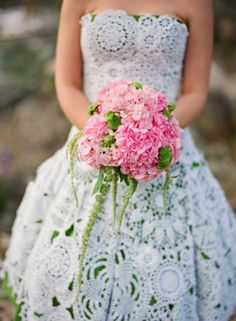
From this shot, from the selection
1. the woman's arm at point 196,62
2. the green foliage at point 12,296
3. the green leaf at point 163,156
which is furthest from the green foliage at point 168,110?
the green foliage at point 12,296

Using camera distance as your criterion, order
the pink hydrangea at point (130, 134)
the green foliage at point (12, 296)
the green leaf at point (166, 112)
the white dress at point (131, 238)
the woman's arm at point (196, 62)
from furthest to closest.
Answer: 1. the green foliage at point (12, 296)
2. the woman's arm at point (196, 62)
3. the white dress at point (131, 238)
4. the green leaf at point (166, 112)
5. the pink hydrangea at point (130, 134)

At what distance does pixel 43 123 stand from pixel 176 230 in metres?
3.83

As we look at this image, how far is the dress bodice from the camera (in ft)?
8.21

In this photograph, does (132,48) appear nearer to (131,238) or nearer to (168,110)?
(168,110)

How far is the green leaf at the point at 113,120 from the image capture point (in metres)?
2.03

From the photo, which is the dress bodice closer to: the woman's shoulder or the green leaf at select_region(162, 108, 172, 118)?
the woman's shoulder

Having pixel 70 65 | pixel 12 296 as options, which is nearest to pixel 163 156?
pixel 70 65

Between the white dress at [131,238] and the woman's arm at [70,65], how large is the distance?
0.04 m

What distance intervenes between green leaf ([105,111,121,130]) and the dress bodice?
59 cm

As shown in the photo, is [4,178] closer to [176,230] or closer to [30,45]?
[176,230]

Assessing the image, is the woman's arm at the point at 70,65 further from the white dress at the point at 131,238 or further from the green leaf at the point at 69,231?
the green leaf at the point at 69,231

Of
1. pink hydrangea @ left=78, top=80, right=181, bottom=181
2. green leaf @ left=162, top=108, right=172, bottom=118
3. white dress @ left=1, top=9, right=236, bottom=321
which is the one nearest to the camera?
pink hydrangea @ left=78, top=80, right=181, bottom=181

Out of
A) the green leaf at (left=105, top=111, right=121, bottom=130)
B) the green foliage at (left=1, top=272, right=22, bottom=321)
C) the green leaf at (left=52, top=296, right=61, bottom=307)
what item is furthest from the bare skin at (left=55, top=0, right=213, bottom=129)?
the green foliage at (left=1, top=272, right=22, bottom=321)

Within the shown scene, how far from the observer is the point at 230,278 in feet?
9.00
